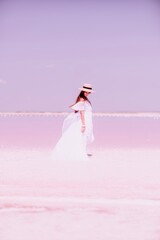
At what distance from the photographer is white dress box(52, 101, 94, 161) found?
9.14 meters

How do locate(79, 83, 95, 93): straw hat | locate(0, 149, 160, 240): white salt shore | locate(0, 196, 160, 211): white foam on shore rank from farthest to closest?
locate(79, 83, 95, 93): straw hat
locate(0, 196, 160, 211): white foam on shore
locate(0, 149, 160, 240): white salt shore

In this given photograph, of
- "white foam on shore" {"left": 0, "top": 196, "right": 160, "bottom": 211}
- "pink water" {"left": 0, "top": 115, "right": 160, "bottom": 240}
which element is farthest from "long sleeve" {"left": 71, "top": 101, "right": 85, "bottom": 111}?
"white foam on shore" {"left": 0, "top": 196, "right": 160, "bottom": 211}

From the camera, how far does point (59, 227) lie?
4.39 meters

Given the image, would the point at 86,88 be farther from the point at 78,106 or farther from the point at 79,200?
the point at 79,200

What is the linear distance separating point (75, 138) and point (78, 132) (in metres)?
0.13

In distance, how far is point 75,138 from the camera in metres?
9.35

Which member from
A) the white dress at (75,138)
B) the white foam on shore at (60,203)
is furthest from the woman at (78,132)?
the white foam on shore at (60,203)

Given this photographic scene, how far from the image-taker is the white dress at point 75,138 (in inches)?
360

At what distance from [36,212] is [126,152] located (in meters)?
6.03

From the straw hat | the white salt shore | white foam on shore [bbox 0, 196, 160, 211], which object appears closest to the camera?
the white salt shore

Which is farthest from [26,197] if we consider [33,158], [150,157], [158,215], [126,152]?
[126,152]

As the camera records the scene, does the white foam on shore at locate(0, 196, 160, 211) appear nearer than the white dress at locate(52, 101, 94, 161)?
Yes

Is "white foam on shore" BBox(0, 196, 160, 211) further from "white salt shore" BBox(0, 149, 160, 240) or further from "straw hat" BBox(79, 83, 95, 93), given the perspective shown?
"straw hat" BBox(79, 83, 95, 93)

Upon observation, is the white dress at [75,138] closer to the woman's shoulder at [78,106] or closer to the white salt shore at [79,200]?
the woman's shoulder at [78,106]
